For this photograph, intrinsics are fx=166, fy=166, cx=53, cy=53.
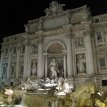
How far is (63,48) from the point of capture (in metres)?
24.7

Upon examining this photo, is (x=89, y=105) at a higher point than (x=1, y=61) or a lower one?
lower

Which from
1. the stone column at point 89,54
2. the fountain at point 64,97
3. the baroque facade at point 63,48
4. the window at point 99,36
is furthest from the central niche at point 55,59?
the window at point 99,36

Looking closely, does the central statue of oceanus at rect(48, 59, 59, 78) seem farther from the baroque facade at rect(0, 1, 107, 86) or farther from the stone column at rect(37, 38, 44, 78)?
the stone column at rect(37, 38, 44, 78)

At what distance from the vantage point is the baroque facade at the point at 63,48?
2233 centimetres

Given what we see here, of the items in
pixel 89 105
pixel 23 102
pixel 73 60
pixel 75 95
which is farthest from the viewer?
pixel 73 60

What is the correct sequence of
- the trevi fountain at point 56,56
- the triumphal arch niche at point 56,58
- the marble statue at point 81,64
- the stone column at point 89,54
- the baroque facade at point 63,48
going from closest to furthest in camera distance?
the trevi fountain at point 56,56 < the stone column at point 89,54 < the baroque facade at point 63,48 < the marble statue at point 81,64 < the triumphal arch niche at point 56,58

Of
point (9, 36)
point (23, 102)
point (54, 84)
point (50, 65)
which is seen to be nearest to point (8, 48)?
point (9, 36)

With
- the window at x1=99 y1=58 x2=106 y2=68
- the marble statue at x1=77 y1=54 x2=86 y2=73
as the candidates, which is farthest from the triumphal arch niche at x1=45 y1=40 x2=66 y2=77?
the window at x1=99 y1=58 x2=106 y2=68

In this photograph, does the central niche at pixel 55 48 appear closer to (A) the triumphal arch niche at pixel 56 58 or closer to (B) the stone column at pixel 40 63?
(A) the triumphal arch niche at pixel 56 58

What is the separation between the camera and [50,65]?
25.0 metres

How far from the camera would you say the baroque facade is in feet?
73.3

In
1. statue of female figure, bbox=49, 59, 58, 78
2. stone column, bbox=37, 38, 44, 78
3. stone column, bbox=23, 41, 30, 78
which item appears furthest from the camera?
stone column, bbox=23, 41, 30, 78

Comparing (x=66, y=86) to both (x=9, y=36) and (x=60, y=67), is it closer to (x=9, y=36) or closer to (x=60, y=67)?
(x=60, y=67)

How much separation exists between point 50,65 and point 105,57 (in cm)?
801
